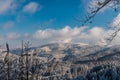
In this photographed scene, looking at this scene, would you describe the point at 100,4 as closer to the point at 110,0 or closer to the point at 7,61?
the point at 110,0

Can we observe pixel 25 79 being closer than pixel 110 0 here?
No

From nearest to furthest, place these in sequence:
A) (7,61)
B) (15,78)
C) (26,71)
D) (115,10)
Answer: (115,10)
(7,61)
(26,71)
(15,78)

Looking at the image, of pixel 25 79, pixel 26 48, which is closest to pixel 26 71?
pixel 25 79

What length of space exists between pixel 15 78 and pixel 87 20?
4118 centimetres

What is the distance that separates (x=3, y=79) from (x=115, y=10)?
43.4 meters

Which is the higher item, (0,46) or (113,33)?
(0,46)

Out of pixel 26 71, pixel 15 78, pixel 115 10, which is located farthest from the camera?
pixel 15 78

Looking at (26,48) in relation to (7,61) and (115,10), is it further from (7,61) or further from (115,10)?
(115,10)

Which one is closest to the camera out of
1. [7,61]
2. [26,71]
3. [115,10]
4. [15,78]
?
[115,10]

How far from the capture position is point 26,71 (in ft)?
144

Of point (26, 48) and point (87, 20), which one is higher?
point (26, 48)

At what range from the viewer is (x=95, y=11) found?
28.0 ft

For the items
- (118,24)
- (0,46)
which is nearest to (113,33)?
(118,24)

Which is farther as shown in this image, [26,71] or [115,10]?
[26,71]
